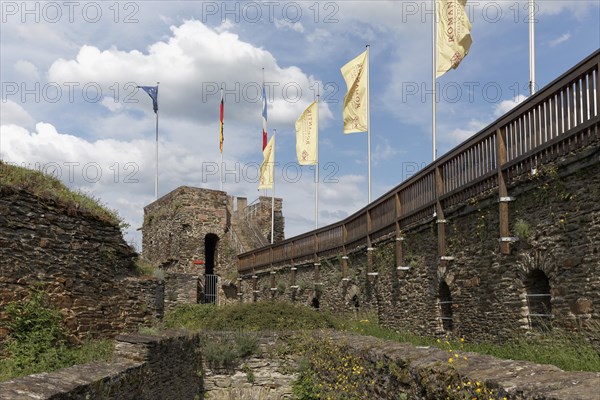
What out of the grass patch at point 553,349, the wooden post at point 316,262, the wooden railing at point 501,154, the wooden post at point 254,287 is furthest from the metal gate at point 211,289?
the grass patch at point 553,349

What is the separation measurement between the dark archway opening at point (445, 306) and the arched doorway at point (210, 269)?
2419 centimetres

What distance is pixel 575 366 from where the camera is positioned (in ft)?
25.3

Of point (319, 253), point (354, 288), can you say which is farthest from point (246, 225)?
point (354, 288)

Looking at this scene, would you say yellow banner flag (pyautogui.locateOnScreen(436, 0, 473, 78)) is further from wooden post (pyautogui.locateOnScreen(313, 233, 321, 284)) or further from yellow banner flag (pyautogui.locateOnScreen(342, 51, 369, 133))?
wooden post (pyautogui.locateOnScreen(313, 233, 321, 284))

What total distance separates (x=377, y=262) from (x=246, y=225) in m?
23.0

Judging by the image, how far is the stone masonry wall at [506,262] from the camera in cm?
882

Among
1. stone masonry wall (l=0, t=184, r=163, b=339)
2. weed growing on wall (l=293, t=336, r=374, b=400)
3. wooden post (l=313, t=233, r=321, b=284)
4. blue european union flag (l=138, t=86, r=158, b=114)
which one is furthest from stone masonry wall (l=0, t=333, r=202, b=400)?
blue european union flag (l=138, t=86, r=158, b=114)

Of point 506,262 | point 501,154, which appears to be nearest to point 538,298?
point 506,262

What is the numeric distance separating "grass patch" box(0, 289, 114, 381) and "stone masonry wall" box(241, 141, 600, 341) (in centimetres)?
708

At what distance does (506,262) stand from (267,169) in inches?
1063

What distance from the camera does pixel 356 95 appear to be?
23.9 m

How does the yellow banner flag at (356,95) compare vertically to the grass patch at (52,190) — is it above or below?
above

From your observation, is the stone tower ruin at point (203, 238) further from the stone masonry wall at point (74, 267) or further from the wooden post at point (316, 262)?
the stone masonry wall at point (74, 267)

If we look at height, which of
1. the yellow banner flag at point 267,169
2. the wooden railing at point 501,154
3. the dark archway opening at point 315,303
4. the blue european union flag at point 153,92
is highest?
the blue european union flag at point 153,92
